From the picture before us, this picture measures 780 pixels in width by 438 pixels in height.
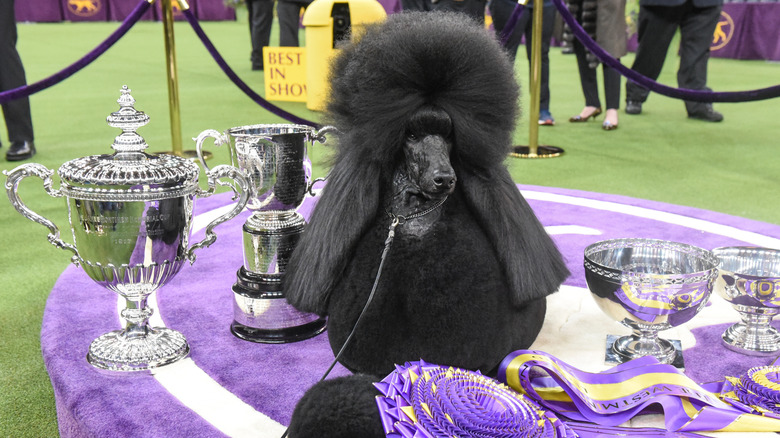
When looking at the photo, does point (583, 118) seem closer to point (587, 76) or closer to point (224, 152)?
point (587, 76)

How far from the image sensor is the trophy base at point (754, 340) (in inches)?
57.7

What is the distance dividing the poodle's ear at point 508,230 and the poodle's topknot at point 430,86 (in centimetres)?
4

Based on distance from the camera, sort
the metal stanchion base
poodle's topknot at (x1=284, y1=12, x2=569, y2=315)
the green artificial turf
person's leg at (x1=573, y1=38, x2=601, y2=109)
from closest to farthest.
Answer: poodle's topknot at (x1=284, y1=12, x2=569, y2=315), the green artificial turf, the metal stanchion base, person's leg at (x1=573, y1=38, x2=601, y2=109)

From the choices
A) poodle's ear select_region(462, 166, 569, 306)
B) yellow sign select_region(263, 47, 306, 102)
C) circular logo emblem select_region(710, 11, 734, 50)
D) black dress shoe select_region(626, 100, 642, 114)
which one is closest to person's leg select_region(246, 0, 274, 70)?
yellow sign select_region(263, 47, 306, 102)

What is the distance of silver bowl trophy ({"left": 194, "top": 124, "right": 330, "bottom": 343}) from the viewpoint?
1526 mm

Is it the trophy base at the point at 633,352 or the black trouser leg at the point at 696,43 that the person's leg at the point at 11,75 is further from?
the black trouser leg at the point at 696,43

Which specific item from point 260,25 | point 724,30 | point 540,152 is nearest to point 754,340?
point 540,152

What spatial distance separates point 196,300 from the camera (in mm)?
1804

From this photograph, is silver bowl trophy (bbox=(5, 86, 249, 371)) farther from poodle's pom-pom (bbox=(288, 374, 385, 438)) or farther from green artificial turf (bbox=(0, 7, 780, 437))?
poodle's pom-pom (bbox=(288, 374, 385, 438))

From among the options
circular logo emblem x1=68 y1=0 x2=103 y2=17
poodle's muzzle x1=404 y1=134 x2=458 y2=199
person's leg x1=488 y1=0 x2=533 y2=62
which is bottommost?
poodle's muzzle x1=404 y1=134 x2=458 y2=199

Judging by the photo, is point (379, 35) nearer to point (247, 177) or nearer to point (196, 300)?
point (247, 177)

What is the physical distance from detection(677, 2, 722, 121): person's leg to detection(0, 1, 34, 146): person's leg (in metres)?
4.01

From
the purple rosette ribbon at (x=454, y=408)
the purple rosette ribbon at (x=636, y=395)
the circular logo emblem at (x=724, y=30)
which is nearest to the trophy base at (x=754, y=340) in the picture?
the purple rosette ribbon at (x=636, y=395)

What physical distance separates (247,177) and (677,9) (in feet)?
13.1
